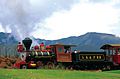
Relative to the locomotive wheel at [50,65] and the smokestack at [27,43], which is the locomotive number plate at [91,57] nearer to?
the locomotive wheel at [50,65]

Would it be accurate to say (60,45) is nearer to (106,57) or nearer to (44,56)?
(44,56)

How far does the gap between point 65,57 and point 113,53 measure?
7.01 metres

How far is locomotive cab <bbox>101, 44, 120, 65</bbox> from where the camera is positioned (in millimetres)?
48000

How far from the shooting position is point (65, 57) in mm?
46688

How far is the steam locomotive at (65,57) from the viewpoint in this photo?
44.4m

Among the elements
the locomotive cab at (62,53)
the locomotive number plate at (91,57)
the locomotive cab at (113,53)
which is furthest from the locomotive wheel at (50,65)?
the locomotive cab at (113,53)

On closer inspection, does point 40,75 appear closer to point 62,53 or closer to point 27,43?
point 27,43

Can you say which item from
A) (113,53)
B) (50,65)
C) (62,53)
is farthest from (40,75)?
(113,53)

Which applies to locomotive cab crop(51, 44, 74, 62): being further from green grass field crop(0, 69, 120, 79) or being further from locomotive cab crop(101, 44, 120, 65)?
green grass field crop(0, 69, 120, 79)

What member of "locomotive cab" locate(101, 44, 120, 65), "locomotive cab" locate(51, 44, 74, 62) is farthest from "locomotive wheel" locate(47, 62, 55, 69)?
"locomotive cab" locate(101, 44, 120, 65)

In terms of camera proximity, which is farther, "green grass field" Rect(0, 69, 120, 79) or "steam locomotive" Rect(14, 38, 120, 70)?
"steam locomotive" Rect(14, 38, 120, 70)

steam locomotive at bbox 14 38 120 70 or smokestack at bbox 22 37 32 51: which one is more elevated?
smokestack at bbox 22 37 32 51

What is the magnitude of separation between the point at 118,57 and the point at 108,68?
2151 mm

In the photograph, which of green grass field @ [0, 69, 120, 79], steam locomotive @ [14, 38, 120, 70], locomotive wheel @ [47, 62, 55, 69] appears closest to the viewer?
green grass field @ [0, 69, 120, 79]
